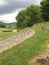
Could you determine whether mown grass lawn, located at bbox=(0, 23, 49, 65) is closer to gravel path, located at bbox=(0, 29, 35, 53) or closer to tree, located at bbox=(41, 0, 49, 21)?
gravel path, located at bbox=(0, 29, 35, 53)

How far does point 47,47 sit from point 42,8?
4745cm

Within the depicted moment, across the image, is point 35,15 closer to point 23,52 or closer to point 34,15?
point 34,15

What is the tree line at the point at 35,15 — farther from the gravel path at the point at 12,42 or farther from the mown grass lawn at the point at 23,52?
the mown grass lawn at the point at 23,52

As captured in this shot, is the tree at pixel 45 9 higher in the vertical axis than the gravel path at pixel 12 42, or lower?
higher

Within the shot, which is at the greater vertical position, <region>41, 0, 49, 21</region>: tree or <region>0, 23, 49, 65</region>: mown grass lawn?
<region>41, 0, 49, 21</region>: tree

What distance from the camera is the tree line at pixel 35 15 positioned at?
7469 cm

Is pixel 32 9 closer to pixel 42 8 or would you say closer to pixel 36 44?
pixel 42 8

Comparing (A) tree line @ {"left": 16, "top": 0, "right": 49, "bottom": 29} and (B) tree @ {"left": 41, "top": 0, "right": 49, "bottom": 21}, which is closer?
(B) tree @ {"left": 41, "top": 0, "right": 49, "bottom": 21}

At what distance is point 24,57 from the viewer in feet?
87.5

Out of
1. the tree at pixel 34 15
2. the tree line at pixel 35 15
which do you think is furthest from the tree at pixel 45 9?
the tree at pixel 34 15

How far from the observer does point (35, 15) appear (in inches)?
3472

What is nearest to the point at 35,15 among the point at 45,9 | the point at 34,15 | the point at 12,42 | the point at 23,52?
the point at 34,15

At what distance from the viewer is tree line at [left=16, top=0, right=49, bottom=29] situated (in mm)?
74688

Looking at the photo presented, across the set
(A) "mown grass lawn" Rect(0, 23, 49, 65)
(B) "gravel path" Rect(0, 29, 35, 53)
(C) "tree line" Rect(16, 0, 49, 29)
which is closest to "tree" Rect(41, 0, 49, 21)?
(C) "tree line" Rect(16, 0, 49, 29)
